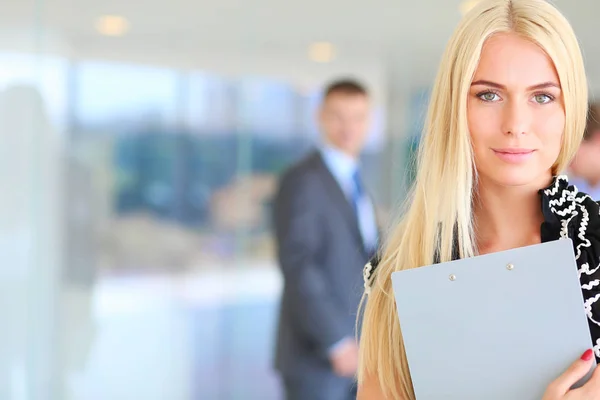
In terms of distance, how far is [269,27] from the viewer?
14.4 feet

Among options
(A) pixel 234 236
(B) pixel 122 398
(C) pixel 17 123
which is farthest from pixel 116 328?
(C) pixel 17 123

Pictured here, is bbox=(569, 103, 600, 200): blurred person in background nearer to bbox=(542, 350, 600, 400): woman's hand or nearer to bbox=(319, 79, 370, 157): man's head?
bbox=(319, 79, 370, 157): man's head

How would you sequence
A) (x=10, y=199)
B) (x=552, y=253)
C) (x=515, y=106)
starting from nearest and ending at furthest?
(x=552, y=253) → (x=515, y=106) → (x=10, y=199)

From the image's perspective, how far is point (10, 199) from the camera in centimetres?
380

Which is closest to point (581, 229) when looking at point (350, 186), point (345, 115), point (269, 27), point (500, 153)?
point (500, 153)

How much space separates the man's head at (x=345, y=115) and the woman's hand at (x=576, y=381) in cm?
291

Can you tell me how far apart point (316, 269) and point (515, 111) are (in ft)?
7.87

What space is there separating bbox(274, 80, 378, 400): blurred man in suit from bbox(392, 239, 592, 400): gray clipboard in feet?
7.27

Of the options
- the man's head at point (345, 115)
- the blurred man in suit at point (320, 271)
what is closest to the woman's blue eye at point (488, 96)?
the blurred man in suit at point (320, 271)

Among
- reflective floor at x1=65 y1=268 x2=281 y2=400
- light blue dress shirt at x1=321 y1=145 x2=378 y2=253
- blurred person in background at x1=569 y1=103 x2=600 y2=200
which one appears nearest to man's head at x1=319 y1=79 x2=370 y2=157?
light blue dress shirt at x1=321 y1=145 x2=378 y2=253

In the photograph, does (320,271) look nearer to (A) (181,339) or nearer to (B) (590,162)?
(A) (181,339)

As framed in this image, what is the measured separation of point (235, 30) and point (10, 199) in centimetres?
134

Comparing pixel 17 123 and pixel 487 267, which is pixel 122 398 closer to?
pixel 17 123

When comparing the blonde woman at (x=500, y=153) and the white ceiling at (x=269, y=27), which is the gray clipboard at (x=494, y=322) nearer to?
the blonde woman at (x=500, y=153)
